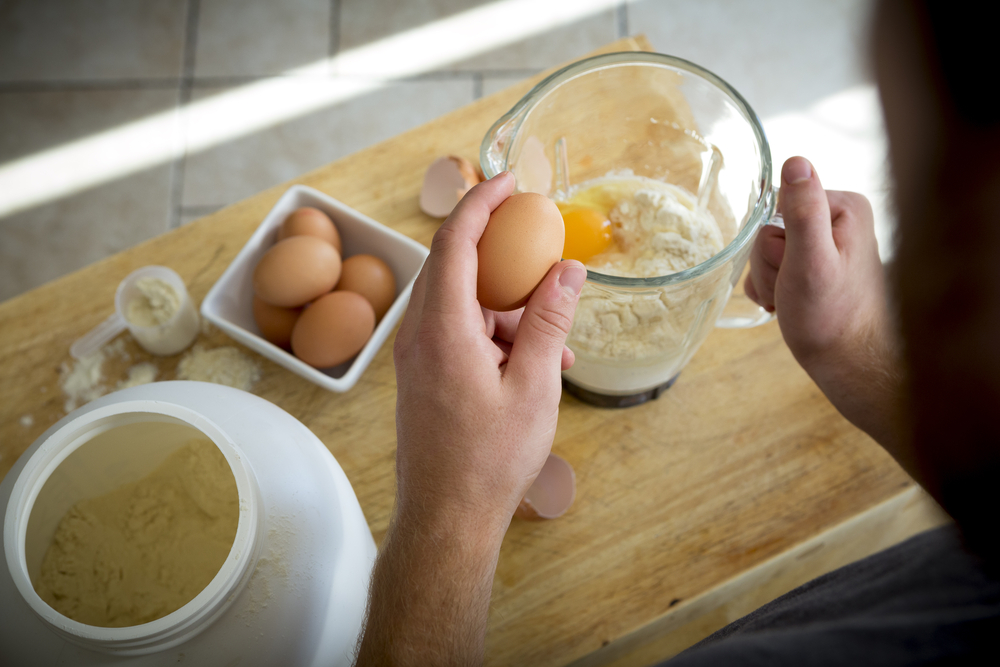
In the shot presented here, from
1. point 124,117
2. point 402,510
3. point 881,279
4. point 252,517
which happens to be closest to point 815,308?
point 881,279

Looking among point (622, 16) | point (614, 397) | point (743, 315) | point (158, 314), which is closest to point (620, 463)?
point (614, 397)

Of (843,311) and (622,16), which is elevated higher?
(622,16)

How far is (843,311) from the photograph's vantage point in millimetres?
697

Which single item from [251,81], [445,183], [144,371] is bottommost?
[144,371]

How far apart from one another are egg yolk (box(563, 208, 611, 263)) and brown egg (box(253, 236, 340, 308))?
0.31m

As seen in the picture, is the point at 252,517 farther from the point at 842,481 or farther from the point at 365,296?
the point at 842,481

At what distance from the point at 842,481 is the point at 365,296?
64cm

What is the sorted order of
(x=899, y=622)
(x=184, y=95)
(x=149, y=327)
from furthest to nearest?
(x=184, y=95)
(x=149, y=327)
(x=899, y=622)

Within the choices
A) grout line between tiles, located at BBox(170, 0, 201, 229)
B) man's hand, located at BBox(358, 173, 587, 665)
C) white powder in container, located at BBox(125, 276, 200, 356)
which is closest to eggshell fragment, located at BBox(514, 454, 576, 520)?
man's hand, located at BBox(358, 173, 587, 665)

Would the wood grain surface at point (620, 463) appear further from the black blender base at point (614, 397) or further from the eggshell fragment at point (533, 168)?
the eggshell fragment at point (533, 168)

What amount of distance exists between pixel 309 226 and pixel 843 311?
647 mm

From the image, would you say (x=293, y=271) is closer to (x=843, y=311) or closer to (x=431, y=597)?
(x=431, y=597)

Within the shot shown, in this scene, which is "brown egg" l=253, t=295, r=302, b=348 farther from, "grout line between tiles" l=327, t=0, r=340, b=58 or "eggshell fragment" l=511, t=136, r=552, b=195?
"grout line between tiles" l=327, t=0, r=340, b=58

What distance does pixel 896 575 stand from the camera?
367mm
